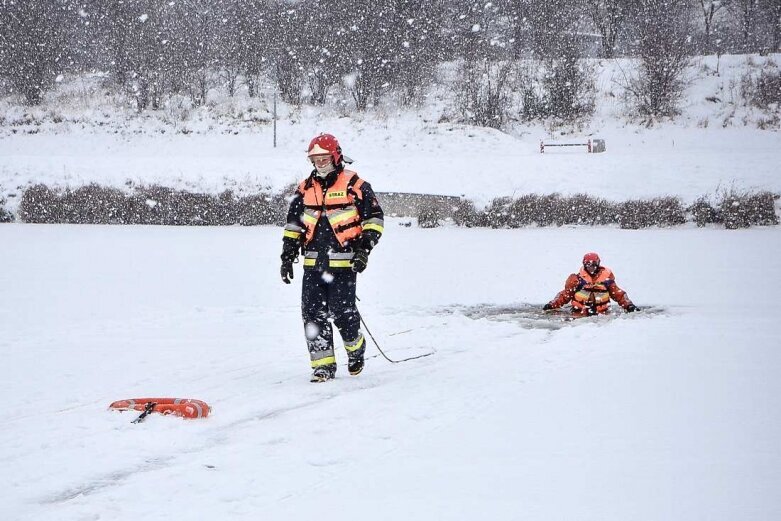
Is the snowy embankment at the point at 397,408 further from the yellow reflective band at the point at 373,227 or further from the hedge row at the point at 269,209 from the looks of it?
the hedge row at the point at 269,209

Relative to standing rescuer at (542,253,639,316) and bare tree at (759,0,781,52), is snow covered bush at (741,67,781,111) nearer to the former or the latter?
bare tree at (759,0,781,52)

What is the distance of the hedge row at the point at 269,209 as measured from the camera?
61.7 feet

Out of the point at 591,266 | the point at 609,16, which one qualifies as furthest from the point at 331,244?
the point at 609,16

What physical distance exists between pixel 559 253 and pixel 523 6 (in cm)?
3063

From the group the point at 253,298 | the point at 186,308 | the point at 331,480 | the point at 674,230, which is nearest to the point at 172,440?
the point at 331,480

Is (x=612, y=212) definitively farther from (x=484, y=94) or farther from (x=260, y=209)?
(x=484, y=94)

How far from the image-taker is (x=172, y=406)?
165 inches

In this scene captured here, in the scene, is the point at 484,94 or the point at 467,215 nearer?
the point at 467,215

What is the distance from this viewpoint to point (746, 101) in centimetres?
3025

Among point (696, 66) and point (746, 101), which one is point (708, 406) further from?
point (696, 66)

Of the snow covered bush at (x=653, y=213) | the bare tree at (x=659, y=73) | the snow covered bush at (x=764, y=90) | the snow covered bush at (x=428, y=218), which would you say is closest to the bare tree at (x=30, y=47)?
the snow covered bush at (x=428, y=218)

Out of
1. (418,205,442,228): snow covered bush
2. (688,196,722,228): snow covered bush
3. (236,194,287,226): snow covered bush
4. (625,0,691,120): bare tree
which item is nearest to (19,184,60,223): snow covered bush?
(236,194,287,226): snow covered bush

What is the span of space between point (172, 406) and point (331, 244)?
1742mm

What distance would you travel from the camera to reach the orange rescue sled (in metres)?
4.16
